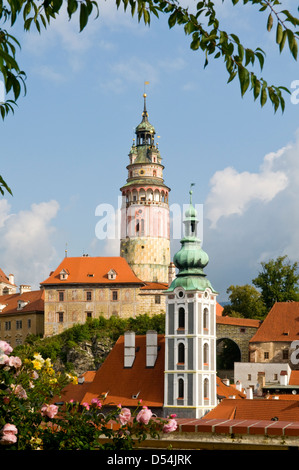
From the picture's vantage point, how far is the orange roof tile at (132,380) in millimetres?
47062

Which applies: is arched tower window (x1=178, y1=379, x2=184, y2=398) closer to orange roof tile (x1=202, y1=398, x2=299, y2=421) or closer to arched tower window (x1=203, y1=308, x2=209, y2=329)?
arched tower window (x1=203, y1=308, x2=209, y2=329)

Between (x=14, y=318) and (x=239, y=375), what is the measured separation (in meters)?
21.8

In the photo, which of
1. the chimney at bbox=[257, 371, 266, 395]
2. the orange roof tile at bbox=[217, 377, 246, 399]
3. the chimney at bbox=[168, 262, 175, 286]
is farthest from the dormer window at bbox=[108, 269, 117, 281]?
the orange roof tile at bbox=[217, 377, 246, 399]

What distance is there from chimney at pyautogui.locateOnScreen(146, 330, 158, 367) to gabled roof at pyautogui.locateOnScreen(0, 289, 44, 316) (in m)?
22.0

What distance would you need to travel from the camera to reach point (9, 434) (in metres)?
6.54

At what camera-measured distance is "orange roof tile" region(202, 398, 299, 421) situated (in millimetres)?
31922

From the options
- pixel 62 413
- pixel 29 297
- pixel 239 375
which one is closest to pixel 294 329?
pixel 239 375

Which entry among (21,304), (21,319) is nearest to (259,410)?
(21,319)

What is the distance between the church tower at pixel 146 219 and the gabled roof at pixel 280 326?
44.9 feet

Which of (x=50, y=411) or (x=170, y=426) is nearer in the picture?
(x=50, y=411)

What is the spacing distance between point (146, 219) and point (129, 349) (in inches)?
1015

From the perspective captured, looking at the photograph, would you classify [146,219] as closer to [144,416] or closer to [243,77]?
[144,416]

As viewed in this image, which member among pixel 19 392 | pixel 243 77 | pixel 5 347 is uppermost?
pixel 243 77

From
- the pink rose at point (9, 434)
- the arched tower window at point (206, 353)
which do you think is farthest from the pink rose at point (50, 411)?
the arched tower window at point (206, 353)
